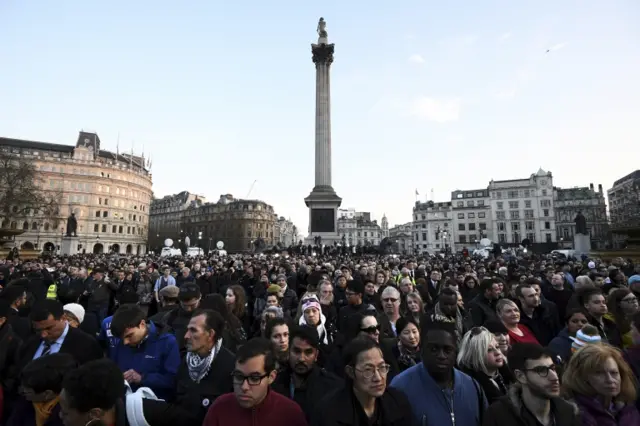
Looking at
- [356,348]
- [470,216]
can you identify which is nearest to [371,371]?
[356,348]

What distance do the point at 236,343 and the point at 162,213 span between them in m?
151

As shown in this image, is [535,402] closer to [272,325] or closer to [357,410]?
[357,410]

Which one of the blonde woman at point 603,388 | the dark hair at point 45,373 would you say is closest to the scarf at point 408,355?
the blonde woman at point 603,388

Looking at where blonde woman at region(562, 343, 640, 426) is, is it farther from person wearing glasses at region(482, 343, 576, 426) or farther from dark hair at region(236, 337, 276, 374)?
dark hair at region(236, 337, 276, 374)

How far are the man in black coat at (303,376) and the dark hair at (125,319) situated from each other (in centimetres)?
174

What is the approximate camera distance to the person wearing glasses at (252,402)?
9.39ft

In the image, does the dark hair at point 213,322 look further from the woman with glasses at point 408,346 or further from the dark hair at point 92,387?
the woman with glasses at point 408,346

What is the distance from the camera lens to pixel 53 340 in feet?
14.6

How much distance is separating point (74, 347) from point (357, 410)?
3541 mm

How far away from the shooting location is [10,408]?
392 centimetres

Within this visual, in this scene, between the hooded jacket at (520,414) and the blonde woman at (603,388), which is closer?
the hooded jacket at (520,414)

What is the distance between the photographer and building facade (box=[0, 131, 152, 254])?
80750 millimetres

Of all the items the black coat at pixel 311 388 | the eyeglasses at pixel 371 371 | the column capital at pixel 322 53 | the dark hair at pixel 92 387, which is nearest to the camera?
the dark hair at pixel 92 387

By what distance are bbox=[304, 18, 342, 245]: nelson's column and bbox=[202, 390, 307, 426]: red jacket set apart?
3804 cm
